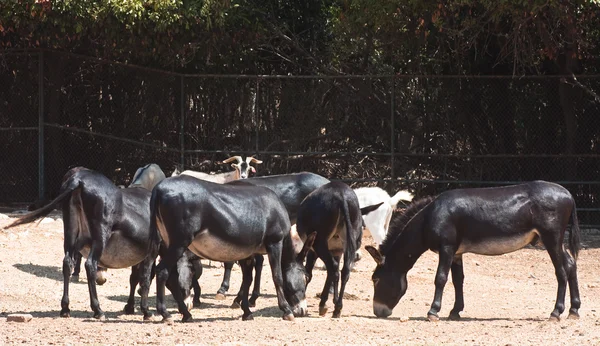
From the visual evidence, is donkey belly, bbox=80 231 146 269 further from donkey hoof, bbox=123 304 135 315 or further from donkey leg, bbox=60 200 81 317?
donkey hoof, bbox=123 304 135 315

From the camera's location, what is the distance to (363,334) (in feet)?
33.0

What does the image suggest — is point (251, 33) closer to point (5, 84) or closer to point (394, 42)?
point (394, 42)

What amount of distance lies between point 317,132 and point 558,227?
8692 mm

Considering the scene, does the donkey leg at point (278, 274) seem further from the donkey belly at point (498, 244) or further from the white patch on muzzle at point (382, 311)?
the donkey belly at point (498, 244)

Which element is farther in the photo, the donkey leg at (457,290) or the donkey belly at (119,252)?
the donkey leg at (457,290)

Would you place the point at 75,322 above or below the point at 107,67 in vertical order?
below

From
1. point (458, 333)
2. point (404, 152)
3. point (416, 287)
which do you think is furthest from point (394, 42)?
point (458, 333)

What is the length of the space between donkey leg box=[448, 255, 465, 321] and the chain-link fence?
259 inches

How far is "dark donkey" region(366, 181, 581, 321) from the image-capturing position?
11484mm

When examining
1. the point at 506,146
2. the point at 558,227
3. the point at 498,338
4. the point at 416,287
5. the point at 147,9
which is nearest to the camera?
the point at 498,338

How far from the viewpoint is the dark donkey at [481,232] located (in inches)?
452

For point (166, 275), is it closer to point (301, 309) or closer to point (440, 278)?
point (301, 309)

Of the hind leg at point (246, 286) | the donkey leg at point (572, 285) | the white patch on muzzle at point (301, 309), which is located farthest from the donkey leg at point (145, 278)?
the donkey leg at point (572, 285)

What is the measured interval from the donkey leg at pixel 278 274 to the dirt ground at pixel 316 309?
19 centimetres
